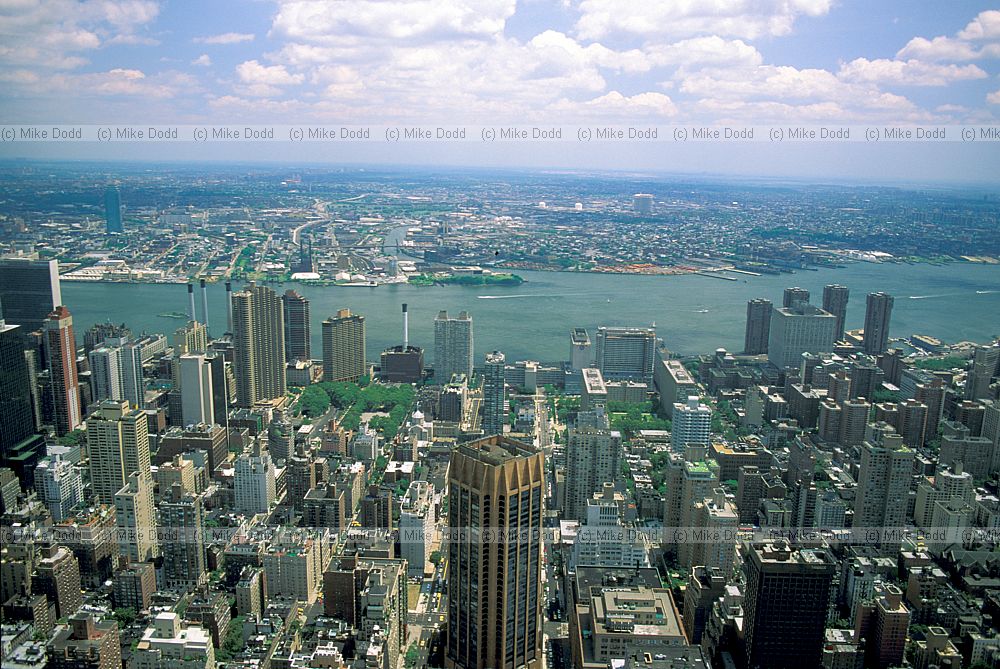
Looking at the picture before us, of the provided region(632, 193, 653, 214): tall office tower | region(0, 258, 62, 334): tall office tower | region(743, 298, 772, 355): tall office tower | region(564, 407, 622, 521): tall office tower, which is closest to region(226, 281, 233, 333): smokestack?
region(0, 258, 62, 334): tall office tower

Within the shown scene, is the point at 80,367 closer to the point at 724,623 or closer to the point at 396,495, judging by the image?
the point at 396,495

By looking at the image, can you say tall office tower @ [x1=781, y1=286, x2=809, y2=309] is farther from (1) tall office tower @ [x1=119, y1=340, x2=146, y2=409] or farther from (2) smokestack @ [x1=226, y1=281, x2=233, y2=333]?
(1) tall office tower @ [x1=119, y1=340, x2=146, y2=409]

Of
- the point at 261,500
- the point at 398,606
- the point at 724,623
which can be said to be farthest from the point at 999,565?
the point at 261,500

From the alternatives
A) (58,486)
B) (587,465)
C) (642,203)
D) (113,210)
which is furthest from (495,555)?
(642,203)

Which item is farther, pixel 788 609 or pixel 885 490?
pixel 885 490

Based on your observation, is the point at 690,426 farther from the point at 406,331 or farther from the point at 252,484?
the point at 406,331

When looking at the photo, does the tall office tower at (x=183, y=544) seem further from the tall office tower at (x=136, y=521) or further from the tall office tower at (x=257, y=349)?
the tall office tower at (x=257, y=349)
